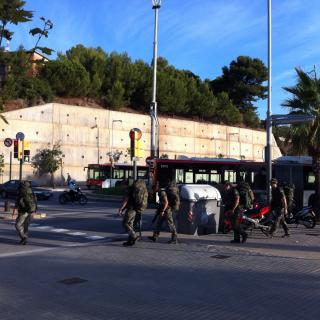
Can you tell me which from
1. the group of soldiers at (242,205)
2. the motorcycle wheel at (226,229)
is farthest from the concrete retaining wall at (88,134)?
the group of soldiers at (242,205)

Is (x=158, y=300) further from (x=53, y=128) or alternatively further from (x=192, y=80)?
(x=192, y=80)

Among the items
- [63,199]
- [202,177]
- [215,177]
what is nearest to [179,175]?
[202,177]

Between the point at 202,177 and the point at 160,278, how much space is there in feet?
72.5

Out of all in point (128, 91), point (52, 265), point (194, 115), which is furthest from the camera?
point (194, 115)

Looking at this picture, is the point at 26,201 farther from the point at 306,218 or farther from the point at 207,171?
the point at 207,171

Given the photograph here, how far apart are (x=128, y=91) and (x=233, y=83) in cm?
2733

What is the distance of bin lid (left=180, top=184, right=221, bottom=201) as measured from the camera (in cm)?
1487

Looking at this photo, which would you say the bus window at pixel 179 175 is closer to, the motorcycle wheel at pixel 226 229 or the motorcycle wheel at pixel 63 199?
the motorcycle wheel at pixel 63 199

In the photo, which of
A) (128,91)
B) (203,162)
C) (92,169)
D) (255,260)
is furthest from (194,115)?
(255,260)

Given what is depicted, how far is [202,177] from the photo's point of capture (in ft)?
100

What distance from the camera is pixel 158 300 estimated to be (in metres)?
7.16

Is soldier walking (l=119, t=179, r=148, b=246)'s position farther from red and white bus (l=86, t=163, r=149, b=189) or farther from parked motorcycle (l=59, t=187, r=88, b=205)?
red and white bus (l=86, t=163, r=149, b=189)

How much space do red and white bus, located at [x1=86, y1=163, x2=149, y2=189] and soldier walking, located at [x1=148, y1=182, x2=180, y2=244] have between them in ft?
116

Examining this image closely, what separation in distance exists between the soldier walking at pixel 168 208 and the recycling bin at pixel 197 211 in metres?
1.34
